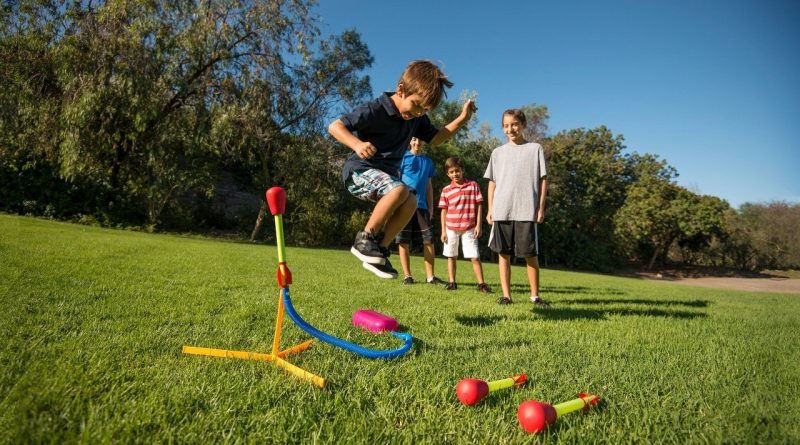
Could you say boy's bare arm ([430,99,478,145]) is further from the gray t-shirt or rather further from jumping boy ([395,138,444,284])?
jumping boy ([395,138,444,284])

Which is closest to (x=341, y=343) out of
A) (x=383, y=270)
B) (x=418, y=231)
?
(x=383, y=270)

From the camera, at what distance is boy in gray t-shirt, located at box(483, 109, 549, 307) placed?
190 inches

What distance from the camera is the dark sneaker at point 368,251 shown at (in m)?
3.46

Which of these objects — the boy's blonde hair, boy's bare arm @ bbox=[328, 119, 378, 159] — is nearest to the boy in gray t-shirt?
the boy's blonde hair

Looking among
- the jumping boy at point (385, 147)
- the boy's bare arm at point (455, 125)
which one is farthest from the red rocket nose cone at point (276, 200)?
the boy's bare arm at point (455, 125)

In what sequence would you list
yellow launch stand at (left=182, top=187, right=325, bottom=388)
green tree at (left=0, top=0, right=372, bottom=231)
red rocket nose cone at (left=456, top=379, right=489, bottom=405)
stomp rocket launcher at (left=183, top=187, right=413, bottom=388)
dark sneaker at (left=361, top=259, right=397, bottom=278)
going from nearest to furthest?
red rocket nose cone at (left=456, top=379, right=489, bottom=405) < yellow launch stand at (left=182, top=187, right=325, bottom=388) < stomp rocket launcher at (left=183, top=187, right=413, bottom=388) < dark sneaker at (left=361, top=259, right=397, bottom=278) < green tree at (left=0, top=0, right=372, bottom=231)

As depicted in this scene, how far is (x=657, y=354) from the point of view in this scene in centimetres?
275

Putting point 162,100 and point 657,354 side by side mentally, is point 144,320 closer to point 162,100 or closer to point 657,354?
point 657,354

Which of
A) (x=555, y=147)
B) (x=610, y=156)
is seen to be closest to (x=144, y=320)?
(x=555, y=147)

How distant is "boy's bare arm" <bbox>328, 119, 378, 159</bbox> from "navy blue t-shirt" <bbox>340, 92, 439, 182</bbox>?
110 mm

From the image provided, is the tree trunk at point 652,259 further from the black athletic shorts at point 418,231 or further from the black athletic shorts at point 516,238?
the black athletic shorts at point 516,238

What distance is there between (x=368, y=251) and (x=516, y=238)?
7.09 feet

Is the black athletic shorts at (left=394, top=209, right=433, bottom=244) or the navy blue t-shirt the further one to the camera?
the black athletic shorts at (left=394, top=209, right=433, bottom=244)

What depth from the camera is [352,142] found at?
3.08 metres
